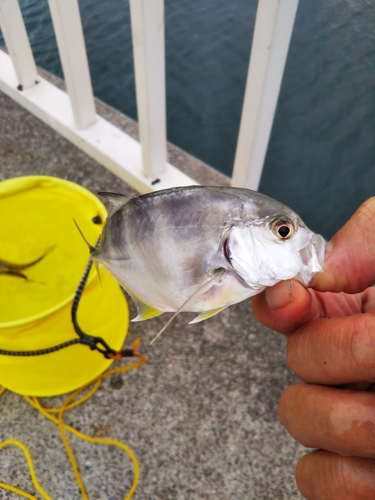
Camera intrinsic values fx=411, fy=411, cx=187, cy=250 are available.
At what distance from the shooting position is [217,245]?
36.6 inches

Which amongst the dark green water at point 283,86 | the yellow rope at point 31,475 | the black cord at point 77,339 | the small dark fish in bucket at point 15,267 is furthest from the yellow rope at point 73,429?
the dark green water at point 283,86

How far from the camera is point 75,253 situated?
2.18 metres

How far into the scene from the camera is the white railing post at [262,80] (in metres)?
1.55

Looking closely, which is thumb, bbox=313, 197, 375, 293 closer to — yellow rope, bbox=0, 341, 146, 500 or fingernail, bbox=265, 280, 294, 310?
fingernail, bbox=265, 280, 294, 310

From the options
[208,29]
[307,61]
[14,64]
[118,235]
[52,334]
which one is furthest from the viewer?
[208,29]

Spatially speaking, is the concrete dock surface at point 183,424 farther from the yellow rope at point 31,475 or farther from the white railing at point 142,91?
the white railing at point 142,91

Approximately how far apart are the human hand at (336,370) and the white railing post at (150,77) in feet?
4.11

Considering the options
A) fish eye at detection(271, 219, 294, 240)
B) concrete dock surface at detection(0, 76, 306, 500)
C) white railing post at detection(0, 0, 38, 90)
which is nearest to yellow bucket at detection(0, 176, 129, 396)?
concrete dock surface at detection(0, 76, 306, 500)

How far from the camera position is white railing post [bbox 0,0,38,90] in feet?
8.10

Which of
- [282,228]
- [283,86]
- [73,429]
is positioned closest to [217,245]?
[282,228]

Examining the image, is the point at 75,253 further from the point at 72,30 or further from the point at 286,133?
the point at 286,133

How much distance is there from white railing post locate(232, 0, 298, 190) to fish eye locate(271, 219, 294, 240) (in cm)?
99

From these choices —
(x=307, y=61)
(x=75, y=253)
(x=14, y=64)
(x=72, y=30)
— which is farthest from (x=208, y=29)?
(x=75, y=253)

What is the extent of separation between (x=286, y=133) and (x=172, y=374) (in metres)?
2.76
